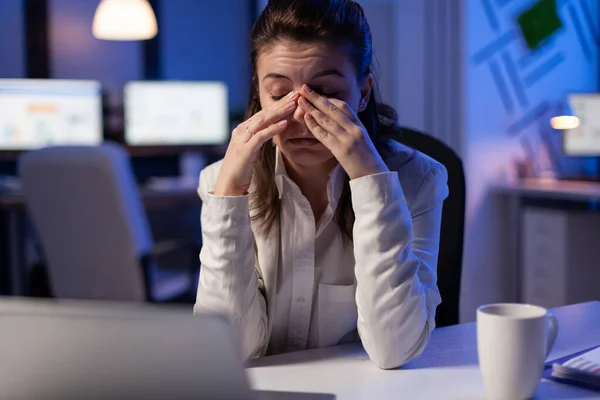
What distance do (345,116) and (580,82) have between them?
3.18 m

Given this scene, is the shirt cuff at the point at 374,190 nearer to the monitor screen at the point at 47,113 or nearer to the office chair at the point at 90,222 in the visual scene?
the office chair at the point at 90,222

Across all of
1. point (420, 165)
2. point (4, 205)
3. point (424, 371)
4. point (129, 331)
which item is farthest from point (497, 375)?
point (4, 205)

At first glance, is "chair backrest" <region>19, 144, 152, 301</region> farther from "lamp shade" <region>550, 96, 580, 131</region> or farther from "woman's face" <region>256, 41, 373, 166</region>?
"lamp shade" <region>550, 96, 580, 131</region>

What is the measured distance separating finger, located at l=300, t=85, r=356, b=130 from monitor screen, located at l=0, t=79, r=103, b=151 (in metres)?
2.78

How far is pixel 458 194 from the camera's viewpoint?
147cm

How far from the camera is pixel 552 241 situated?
346 centimetres

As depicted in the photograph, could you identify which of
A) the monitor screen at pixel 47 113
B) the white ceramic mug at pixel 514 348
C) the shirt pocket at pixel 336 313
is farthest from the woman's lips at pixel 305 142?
the monitor screen at pixel 47 113

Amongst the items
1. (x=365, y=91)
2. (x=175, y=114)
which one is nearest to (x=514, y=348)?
(x=365, y=91)

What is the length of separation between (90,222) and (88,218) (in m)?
0.02

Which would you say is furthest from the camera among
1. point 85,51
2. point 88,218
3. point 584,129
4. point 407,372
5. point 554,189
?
point 85,51

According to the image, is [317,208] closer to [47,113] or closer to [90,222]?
[90,222]

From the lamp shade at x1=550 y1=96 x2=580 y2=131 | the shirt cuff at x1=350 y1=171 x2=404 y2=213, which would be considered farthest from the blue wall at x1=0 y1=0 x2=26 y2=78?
the shirt cuff at x1=350 y1=171 x2=404 y2=213

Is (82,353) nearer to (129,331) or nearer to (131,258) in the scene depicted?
(129,331)

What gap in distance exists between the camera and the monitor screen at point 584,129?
3801mm
